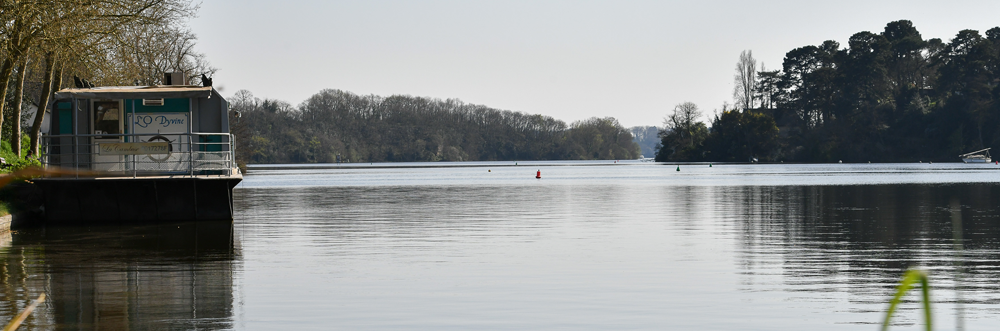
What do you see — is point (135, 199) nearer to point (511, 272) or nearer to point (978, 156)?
point (511, 272)

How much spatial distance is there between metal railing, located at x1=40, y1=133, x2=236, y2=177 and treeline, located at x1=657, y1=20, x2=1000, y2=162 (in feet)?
356

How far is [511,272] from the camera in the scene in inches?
496

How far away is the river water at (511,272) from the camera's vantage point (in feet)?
29.6

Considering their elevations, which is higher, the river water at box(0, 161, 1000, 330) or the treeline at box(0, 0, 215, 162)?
the treeline at box(0, 0, 215, 162)

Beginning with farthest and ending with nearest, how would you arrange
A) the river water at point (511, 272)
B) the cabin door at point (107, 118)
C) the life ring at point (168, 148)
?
the cabin door at point (107, 118), the life ring at point (168, 148), the river water at point (511, 272)

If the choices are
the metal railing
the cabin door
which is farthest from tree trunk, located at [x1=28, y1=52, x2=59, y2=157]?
the metal railing

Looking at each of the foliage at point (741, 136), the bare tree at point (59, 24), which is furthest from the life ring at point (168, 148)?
the foliage at point (741, 136)

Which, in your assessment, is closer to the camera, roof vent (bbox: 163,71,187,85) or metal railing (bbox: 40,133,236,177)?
metal railing (bbox: 40,133,236,177)

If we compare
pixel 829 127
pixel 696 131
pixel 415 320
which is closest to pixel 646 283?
pixel 415 320

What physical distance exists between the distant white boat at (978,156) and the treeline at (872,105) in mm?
1620

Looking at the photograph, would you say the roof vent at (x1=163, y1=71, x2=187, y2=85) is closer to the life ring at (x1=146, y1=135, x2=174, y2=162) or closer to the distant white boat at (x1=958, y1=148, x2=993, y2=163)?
the life ring at (x1=146, y1=135, x2=174, y2=162)

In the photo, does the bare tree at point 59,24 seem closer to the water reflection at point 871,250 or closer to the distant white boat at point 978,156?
the water reflection at point 871,250

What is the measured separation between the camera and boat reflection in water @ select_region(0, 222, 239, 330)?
9.06 meters

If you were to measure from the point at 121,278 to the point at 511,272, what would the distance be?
16.3 ft
